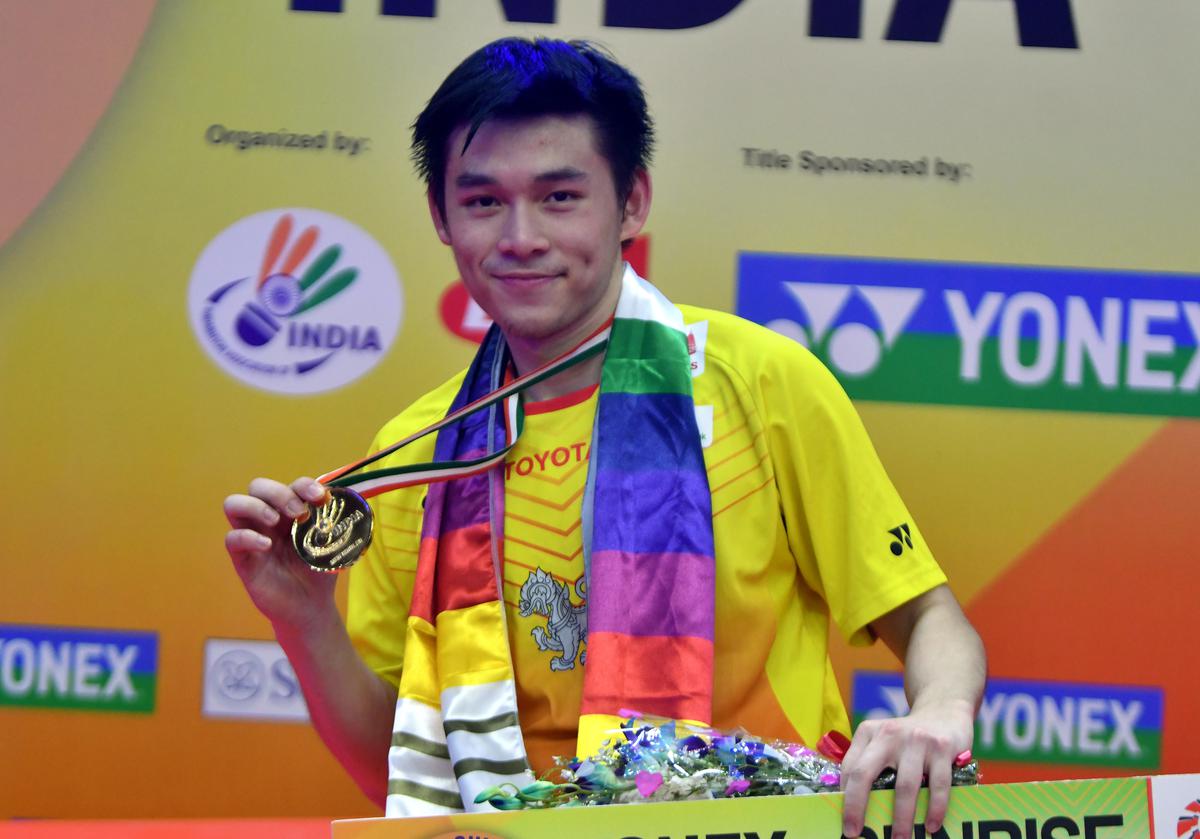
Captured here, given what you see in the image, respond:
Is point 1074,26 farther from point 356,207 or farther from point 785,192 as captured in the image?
point 356,207

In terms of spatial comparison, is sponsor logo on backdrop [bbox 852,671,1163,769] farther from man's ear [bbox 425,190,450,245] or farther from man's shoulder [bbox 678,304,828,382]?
man's ear [bbox 425,190,450,245]

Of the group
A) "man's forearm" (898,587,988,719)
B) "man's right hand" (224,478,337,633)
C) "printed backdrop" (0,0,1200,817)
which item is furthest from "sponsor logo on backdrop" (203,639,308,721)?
"man's forearm" (898,587,988,719)

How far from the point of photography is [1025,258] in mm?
2367

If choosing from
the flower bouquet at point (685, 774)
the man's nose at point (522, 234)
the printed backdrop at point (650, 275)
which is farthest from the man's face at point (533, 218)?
the flower bouquet at point (685, 774)

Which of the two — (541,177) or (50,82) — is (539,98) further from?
(50,82)

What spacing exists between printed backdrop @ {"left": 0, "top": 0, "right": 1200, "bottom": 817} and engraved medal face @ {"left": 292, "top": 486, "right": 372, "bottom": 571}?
91 centimetres

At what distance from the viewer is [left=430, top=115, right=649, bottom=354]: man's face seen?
5.91 ft

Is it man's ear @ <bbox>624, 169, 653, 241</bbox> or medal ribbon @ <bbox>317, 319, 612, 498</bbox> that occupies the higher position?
man's ear @ <bbox>624, 169, 653, 241</bbox>

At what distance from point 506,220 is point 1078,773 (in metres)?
1.45

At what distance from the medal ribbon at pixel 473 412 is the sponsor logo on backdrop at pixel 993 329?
1.99 feet

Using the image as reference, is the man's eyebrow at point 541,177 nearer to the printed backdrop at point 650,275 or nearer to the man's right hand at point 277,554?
the man's right hand at point 277,554

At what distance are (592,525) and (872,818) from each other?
2.30ft

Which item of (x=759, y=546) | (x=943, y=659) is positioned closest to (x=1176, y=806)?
(x=943, y=659)

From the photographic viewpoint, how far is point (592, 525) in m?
1.80
